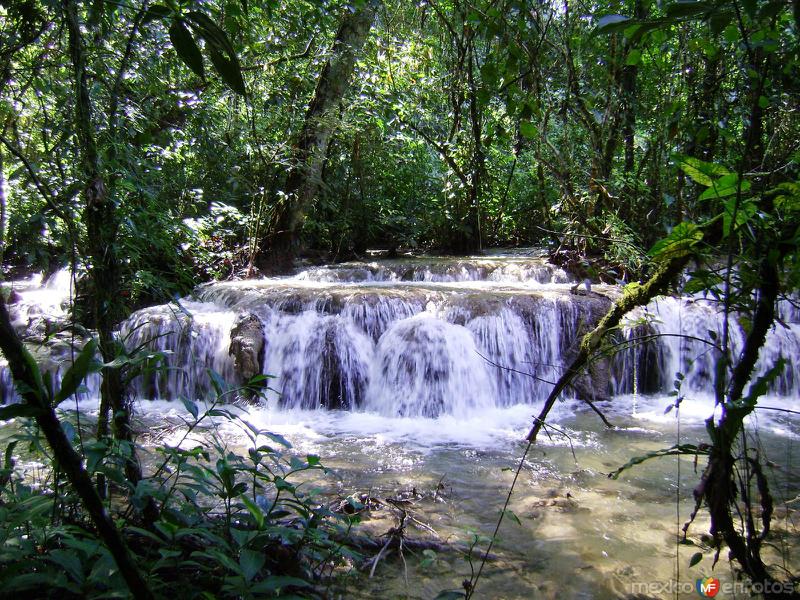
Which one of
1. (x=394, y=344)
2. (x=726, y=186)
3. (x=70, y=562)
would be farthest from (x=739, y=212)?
(x=394, y=344)

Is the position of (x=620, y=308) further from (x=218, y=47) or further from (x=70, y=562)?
(x=70, y=562)

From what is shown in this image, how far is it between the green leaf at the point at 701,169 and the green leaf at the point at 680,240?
154 millimetres

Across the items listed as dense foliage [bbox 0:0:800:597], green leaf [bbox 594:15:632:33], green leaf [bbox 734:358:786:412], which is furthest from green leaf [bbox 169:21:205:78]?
green leaf [bbox 734:358:786:412]

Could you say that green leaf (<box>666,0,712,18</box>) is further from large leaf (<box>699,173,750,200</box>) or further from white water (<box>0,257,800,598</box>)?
white water (<box>0,257,800,598</box>)

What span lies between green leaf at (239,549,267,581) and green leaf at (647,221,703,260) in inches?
62.9

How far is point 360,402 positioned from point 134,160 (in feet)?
15.1

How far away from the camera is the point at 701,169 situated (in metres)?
1.63

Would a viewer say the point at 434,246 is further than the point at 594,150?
Yes

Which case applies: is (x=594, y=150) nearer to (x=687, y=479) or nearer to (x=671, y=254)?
(x=687, y=479)

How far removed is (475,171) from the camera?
11781 millimetres

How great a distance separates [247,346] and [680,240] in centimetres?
567

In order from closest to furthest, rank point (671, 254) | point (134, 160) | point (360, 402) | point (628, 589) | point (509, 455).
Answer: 1. point (671, 254)
2. point (628, 589)
3. point (134, 160)
4. point (509, 455)
5. point (360, 402)

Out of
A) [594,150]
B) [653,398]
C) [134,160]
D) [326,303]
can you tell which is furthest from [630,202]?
[134,160]

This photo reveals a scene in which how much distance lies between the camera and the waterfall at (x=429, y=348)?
21.3ft
